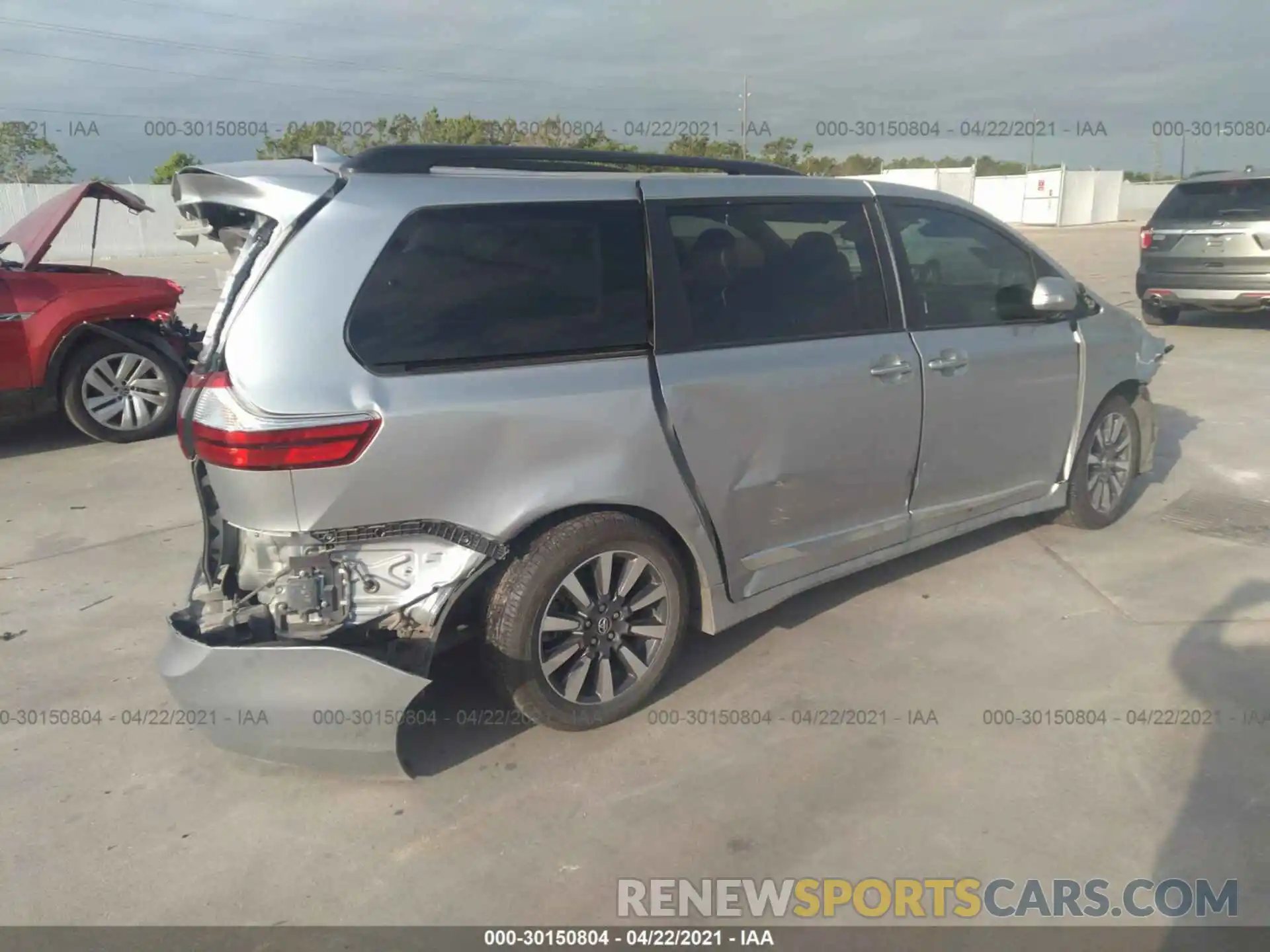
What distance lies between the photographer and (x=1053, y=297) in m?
4.46

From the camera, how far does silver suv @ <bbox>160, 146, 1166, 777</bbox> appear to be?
9.39ft

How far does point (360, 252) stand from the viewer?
2898mm

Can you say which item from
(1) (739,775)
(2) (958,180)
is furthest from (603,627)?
(2) (958,180)

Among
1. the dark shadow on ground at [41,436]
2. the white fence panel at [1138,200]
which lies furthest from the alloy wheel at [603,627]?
the white fence panel at [1138,200]

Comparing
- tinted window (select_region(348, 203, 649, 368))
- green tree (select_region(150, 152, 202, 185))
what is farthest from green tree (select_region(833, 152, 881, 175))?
tinted window (select_region(348, 203, 649, 368))

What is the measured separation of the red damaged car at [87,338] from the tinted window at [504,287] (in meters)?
4.85

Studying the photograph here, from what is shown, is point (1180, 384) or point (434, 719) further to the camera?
point (1180, 384)

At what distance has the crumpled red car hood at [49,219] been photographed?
21.7 ft

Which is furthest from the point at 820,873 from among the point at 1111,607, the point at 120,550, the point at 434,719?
the point at 120,550

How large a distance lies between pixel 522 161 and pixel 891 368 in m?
1.64

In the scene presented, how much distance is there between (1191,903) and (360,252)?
9.63ft

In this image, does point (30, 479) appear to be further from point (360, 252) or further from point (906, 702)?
point (906, 702)

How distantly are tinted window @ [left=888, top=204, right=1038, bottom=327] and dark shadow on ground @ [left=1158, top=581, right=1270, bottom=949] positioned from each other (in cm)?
163

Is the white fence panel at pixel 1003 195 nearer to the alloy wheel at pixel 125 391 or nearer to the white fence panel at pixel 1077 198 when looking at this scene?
the white fence panel at pixel 1077 198
